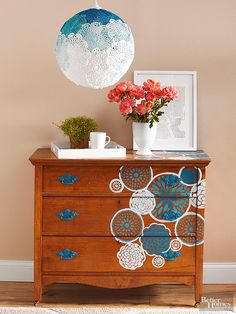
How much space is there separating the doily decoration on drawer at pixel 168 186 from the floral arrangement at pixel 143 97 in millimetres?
334

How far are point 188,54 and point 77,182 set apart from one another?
1098mm

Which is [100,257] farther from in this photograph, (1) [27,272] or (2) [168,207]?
(1) [27,272]

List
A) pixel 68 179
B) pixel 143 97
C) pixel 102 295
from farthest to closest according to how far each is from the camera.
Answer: pixel 102 295, pixel 143 97, pixel 68 179

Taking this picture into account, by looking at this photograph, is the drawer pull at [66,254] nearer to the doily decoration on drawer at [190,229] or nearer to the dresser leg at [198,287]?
the doily decoration on drawer at [190,229]

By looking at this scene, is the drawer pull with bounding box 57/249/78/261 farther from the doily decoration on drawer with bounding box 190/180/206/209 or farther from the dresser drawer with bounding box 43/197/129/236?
the doily decoration on drawer with bounding box 190/180/206/209

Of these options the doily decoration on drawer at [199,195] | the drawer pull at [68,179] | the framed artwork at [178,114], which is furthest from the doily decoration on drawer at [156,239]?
the framed artwork at [178,114]

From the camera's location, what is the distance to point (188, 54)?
363 centimetres

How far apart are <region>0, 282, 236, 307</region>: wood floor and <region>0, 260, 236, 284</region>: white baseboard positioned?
0.17ft

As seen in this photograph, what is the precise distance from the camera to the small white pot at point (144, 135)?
3.36 m

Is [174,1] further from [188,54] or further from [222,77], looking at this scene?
[222,77]

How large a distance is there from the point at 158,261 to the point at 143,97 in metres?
0.93

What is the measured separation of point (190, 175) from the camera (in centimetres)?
322

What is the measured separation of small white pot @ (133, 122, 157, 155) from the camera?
336cm

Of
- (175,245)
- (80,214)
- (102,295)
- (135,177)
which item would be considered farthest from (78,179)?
(102,295)
